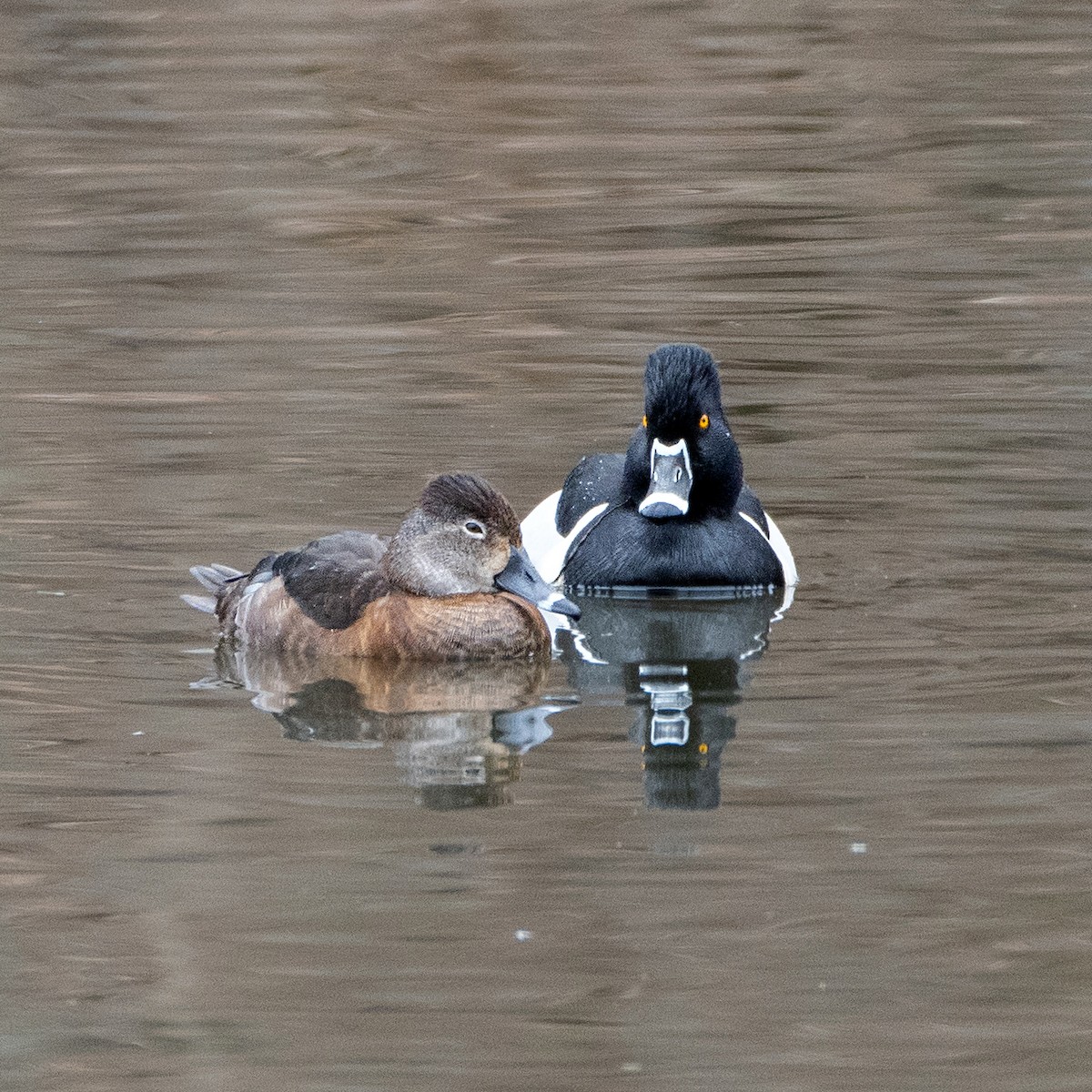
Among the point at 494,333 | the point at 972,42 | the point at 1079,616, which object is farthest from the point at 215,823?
the point at 972,42

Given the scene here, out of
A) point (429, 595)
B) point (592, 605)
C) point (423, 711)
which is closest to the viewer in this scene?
point (423, 711)

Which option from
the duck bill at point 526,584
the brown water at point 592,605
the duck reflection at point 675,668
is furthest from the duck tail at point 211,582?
the duck reflection at point 675,668

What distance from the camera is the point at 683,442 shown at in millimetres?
9492

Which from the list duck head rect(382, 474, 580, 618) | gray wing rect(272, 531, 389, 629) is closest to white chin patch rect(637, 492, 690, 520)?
duck head rect(382, 474, 580, 618)

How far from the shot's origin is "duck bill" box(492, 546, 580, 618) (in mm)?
8117

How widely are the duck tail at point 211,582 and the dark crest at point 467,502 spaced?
98 cm

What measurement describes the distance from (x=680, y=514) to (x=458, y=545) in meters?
1.44

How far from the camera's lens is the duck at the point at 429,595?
8164mm

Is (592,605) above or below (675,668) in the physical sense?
below

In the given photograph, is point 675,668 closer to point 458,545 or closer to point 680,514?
point 458,545

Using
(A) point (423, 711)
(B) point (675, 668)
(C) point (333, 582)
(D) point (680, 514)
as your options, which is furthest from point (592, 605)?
(A) point (423, 711)

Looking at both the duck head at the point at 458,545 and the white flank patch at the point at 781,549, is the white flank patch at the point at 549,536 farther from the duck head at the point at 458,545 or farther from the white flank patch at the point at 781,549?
the duck head at the point at 458,545

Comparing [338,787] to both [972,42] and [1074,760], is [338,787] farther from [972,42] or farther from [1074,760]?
[972,42]

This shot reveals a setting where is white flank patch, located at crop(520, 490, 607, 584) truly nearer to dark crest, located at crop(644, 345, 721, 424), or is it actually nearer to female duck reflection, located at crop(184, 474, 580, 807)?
dark crest, located at crop(644, 345, 721, 424)
